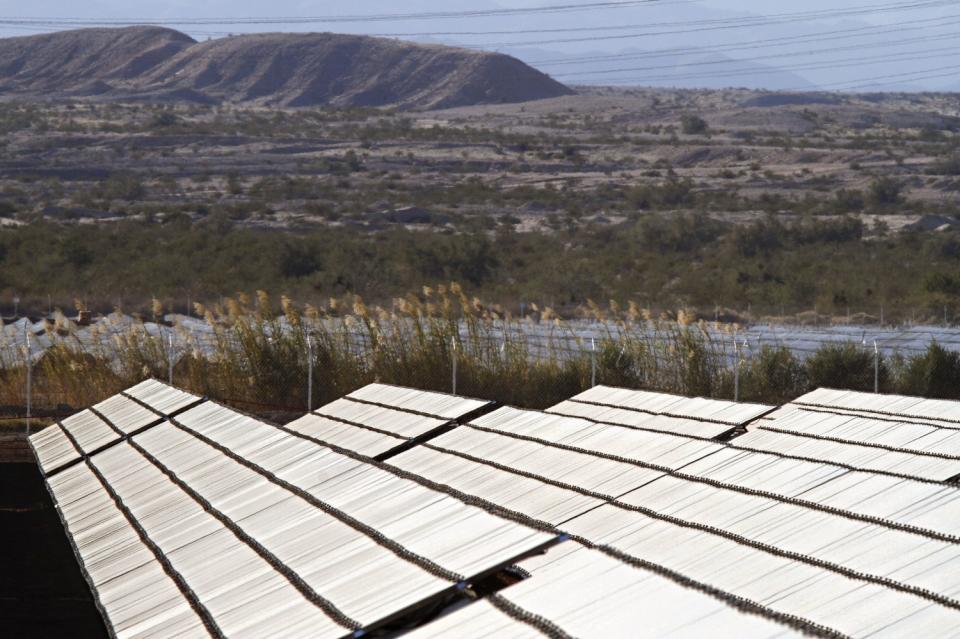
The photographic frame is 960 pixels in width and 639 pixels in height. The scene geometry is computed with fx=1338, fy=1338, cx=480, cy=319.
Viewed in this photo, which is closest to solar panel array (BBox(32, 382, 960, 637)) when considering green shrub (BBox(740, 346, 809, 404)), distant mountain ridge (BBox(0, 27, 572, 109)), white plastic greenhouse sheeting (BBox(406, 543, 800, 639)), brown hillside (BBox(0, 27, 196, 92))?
white plastic greenhouse sheeting (BBox(406, 543, 800, 639))

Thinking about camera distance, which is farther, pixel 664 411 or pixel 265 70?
pixel 265 70

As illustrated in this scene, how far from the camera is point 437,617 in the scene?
23.0ft

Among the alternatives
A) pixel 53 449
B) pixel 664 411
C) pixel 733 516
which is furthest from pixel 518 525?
pixel 53 449

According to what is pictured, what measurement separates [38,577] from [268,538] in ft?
19.2

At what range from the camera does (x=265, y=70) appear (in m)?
137

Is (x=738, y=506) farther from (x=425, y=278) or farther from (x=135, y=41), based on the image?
(x=135, y=41)

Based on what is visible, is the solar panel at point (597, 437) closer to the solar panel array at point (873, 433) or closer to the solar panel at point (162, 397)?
the solar panel array at point (873, 433)

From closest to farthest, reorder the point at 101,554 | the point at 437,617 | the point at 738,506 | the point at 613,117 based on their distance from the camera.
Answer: the point at 437,617 → the point at 738,506 → the point at 101,554 → the point at 613,117

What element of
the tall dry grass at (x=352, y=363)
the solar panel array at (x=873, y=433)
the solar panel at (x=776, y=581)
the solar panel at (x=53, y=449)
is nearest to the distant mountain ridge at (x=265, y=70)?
the tall dry grass at (x=352, y=363)

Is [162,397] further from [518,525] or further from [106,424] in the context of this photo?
[518,525]

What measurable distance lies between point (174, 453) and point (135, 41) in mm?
141665

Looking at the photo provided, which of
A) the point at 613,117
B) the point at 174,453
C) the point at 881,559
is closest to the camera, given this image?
the point at 881,559

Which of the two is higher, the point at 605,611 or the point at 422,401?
the point at 605,611

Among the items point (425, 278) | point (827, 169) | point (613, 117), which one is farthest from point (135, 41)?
point (425, 278)
